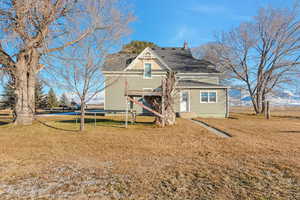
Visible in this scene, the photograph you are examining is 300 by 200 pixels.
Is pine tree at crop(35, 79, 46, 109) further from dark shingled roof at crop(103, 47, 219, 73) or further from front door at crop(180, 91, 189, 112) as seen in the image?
front door at crop(180, 91, 189, 112)

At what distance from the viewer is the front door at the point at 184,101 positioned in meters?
17.7

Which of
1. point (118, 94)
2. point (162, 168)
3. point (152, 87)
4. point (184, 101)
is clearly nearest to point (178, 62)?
point (152, 87)

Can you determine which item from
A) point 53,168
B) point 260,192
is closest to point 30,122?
point 53,168

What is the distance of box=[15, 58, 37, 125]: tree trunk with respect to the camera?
10883 mm

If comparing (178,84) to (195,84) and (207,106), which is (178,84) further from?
(207,106)

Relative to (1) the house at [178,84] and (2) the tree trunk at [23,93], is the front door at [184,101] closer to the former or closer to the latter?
(1) the house at [178,84]

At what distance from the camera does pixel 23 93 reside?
11.1 meters

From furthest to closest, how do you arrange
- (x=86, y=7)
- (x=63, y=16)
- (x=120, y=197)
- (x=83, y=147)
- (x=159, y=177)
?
(x=63, y=16), (x=86, y=7), (x=83, y=147), (x=159, y=177), (x=120, y=197)

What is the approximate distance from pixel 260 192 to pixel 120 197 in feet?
8.10

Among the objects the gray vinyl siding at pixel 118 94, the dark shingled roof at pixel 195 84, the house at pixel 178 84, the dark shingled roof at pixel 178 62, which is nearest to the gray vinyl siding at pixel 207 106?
the house at pixel 178 84

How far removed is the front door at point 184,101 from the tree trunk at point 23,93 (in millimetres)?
13572

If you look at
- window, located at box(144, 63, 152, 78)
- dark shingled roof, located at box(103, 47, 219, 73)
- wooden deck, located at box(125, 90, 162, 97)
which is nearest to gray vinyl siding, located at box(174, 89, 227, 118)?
dark shingled roof, located at box(103, 47, 219, 73)

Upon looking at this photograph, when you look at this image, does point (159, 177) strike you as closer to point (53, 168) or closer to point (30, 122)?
point (53, 168)

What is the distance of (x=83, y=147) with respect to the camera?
233 inches
